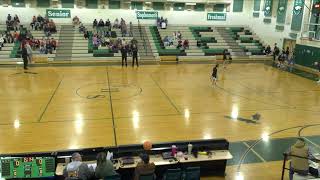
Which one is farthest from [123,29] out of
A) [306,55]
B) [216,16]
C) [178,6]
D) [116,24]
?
[306,55]

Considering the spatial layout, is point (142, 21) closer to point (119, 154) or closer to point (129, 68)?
point (129, 68)

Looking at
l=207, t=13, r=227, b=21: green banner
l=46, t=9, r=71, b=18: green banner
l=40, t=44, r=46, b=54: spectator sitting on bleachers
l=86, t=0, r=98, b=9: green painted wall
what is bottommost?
l=40, t=44, r=46, b=54: spectator sitting on bleachers

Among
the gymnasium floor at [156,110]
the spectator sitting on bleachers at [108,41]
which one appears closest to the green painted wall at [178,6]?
the spectator sitting on bleachers at [108,41]

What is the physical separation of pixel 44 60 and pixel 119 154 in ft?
57.8

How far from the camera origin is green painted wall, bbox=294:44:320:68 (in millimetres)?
21250

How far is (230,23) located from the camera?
30.6 meters

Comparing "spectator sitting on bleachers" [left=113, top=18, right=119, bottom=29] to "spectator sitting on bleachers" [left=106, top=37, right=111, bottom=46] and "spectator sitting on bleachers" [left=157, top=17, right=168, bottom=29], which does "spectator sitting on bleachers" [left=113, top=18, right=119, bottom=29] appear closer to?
"spectator sitting on bleachers" [left=106, top=37, right=111, bottom=46]

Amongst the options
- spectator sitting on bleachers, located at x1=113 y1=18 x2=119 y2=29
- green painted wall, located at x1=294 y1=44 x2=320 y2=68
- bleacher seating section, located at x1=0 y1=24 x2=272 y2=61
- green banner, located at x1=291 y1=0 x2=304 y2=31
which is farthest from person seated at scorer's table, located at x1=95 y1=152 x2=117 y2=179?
spectator sitting on bleachers, located at x1=113 y1=18 x2=119 y2=29

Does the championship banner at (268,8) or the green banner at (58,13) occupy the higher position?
the championship banner at (268,8)

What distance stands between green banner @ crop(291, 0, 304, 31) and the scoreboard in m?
21.8

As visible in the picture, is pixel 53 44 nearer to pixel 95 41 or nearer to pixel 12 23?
pixel 95 41

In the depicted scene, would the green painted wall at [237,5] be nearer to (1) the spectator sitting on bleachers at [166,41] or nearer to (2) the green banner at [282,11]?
(2) the green banner at [282,11]

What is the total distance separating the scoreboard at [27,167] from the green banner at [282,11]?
23491mm

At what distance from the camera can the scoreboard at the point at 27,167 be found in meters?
6.13
